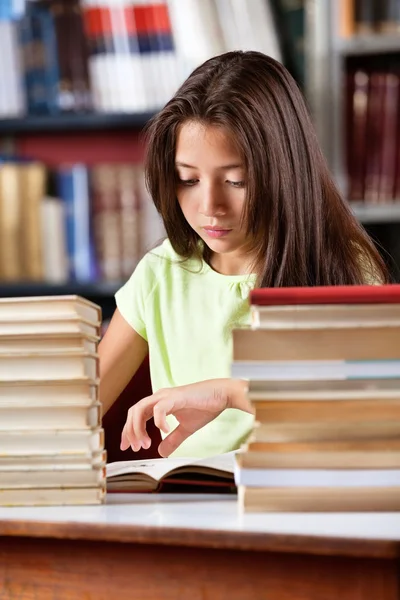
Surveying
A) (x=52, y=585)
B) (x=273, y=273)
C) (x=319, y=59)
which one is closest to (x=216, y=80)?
(x=273, y=273)

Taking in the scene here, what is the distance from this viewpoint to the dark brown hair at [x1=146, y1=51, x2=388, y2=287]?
4.32 ft

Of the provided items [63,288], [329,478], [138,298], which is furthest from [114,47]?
[329,478]

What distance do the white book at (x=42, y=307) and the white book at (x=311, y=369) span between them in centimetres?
17

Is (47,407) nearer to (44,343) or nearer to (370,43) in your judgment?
(44,343)

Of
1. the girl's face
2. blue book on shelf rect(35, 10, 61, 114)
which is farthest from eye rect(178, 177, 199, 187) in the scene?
blue book on shelf rect(35, 10, 61, 114)

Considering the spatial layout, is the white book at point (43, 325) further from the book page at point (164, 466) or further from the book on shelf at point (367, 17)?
the book on shelf at point (367, 17)

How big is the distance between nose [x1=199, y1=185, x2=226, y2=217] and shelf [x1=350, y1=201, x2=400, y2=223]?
3.58ft

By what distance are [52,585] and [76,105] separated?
1.94m

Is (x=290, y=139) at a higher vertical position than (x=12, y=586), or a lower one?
higher

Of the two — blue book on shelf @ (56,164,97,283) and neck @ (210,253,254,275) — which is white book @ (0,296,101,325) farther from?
blue book on shelf @ (56,164,97,283)

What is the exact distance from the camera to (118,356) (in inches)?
63.7

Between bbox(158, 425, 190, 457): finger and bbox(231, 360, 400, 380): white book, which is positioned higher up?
bbox(231, 360, 400, 380): white book

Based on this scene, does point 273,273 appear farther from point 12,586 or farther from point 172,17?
point 172,17

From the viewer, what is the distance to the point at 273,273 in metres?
1.38
